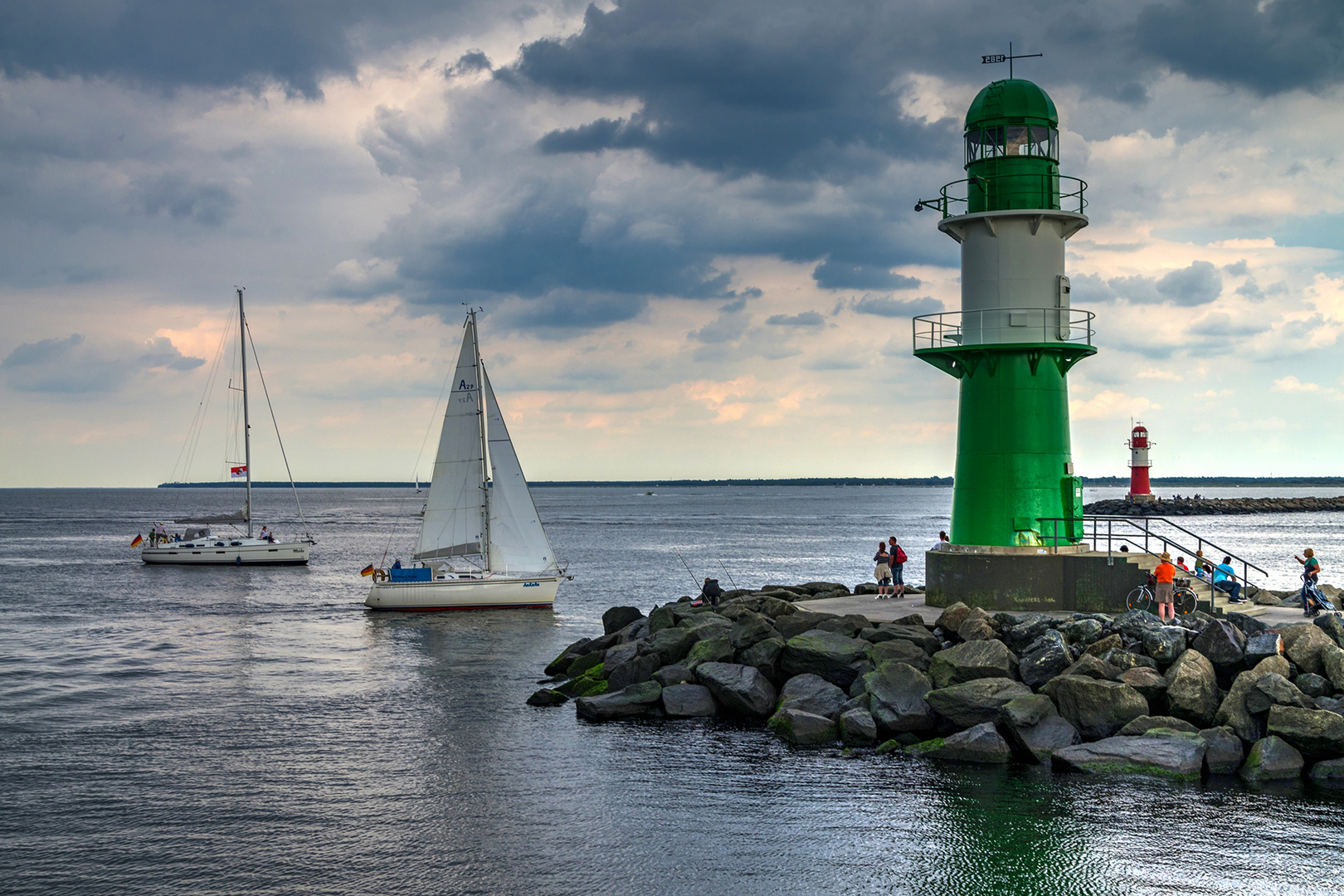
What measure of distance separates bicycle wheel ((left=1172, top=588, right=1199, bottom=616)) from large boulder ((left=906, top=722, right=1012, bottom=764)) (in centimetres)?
568

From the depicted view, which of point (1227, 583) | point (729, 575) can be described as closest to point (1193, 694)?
point (1227, 583)

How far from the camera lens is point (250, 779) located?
50.6 ft

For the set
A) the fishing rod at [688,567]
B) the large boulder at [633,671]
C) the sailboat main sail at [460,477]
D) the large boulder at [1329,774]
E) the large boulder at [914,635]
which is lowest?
the fishing rod at [688,567]

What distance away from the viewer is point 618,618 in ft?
88.2

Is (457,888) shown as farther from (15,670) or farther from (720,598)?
(15,670)

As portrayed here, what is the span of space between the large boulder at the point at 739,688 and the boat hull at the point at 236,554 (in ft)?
150

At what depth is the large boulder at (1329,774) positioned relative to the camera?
13922mm

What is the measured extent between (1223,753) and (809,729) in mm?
5975

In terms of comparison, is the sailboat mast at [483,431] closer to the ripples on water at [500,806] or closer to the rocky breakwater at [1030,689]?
the ripples on water at [500,806]

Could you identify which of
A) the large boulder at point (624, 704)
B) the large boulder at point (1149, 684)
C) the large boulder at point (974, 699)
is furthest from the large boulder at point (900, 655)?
the large boulder at point (624, 704)

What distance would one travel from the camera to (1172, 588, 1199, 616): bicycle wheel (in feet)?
61.8

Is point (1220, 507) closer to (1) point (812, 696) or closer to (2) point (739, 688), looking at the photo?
(1) point (812, 696)

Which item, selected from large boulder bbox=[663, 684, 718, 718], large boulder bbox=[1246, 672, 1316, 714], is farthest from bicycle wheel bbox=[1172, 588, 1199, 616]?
large boulder bbox=[663, 684, 718, 718]

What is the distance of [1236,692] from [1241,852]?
4117 mm
